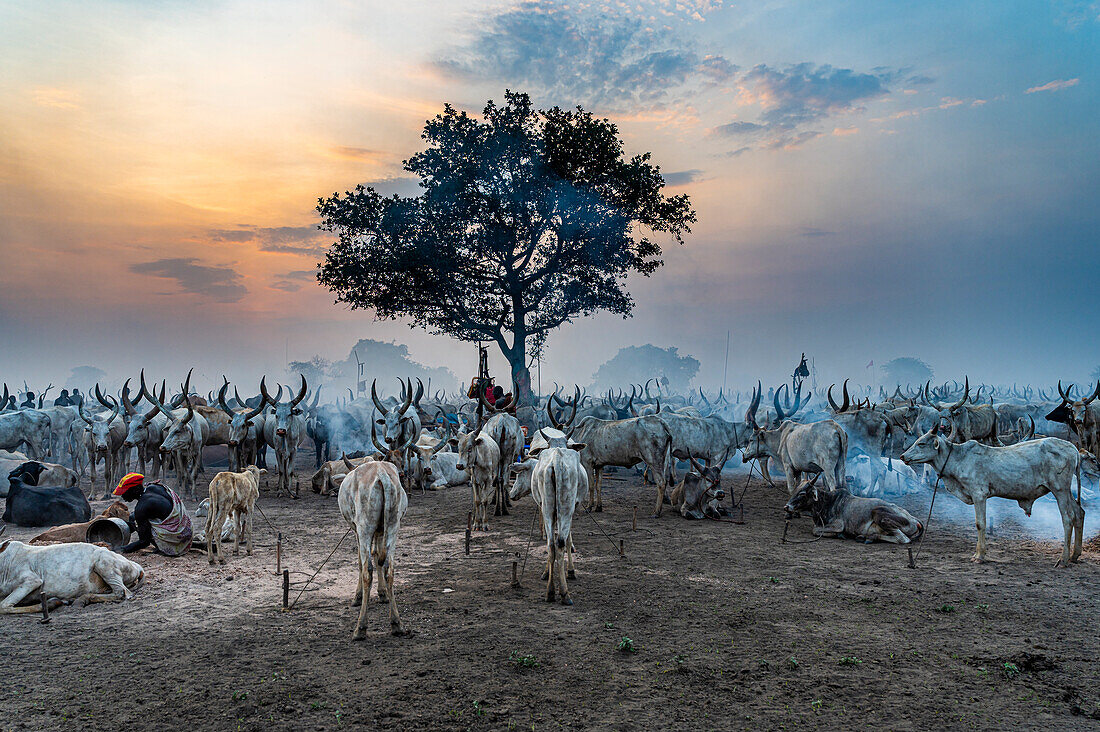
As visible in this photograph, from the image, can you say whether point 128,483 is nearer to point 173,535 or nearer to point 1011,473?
point 173,535

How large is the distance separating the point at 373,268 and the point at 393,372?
129m

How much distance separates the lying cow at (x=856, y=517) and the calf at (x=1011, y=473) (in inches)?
41.5

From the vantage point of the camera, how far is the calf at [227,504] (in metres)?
10.1

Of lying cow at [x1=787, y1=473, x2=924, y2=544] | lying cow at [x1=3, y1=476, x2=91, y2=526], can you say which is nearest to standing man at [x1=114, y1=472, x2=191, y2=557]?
lying cow at [x1=3, y1=476, x2=91, y2=526]

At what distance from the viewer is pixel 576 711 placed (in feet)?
18.0

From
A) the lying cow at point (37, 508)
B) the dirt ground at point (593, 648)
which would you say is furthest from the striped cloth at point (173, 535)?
the lying cow at point (37, 508)

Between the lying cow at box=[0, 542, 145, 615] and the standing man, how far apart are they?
6.07ft

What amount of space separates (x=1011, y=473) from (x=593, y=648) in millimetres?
7766

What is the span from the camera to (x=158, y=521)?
33.8 ft

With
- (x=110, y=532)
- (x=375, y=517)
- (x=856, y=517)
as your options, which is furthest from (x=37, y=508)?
(x=856, y=517)

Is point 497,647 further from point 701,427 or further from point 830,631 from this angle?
point 701,427

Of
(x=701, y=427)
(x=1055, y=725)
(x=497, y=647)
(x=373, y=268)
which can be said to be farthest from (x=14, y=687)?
(x=373, y=268)

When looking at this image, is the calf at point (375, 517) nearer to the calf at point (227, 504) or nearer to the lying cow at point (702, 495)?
the calf at point (227, 504)

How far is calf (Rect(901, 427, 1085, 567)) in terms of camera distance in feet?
33.0
